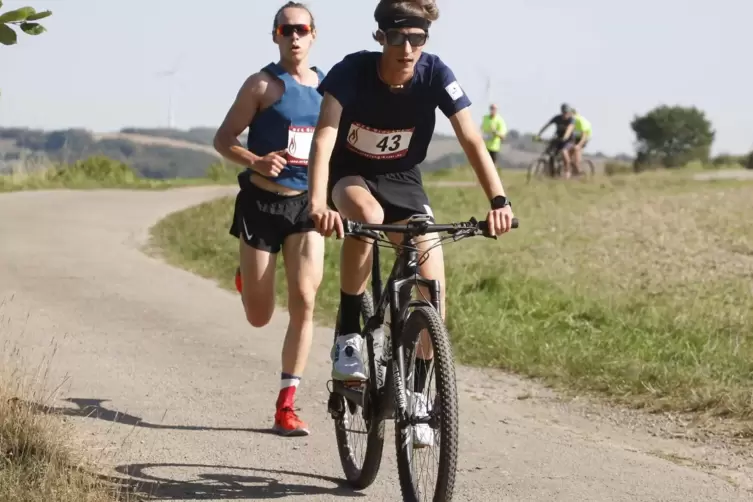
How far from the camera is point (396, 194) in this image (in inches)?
230

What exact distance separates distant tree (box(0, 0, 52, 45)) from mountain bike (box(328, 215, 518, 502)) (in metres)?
1.33

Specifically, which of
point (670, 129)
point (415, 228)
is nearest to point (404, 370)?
point (415, 228)

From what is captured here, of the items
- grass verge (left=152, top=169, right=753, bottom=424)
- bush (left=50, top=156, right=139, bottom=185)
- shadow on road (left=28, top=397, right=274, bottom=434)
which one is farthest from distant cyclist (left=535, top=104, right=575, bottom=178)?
shadow on road (left=28, top=397, right=274, bottom=434)

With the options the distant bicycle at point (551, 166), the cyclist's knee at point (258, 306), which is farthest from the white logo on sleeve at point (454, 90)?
the distant bicycle at point (551, 166)

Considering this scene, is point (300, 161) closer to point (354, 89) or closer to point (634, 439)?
point (354, 89)

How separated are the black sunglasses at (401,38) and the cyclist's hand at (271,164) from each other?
144cm

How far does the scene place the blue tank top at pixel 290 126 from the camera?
6934 millimetres

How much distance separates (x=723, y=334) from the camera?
386 inches

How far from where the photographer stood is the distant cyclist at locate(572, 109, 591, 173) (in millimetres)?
28978

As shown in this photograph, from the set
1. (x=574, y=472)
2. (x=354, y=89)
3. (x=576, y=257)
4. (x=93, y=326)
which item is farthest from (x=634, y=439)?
(x=576, y=257)

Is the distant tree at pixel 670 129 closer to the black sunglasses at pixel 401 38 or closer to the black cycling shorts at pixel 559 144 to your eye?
the black cycling shorts at pixel 559 144

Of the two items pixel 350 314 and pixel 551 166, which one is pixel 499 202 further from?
pixel 551 166

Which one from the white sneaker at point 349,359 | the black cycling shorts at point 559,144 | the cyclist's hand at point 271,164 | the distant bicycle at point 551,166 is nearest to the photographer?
the white sneaker at point 349,359

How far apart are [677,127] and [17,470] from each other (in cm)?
10237
